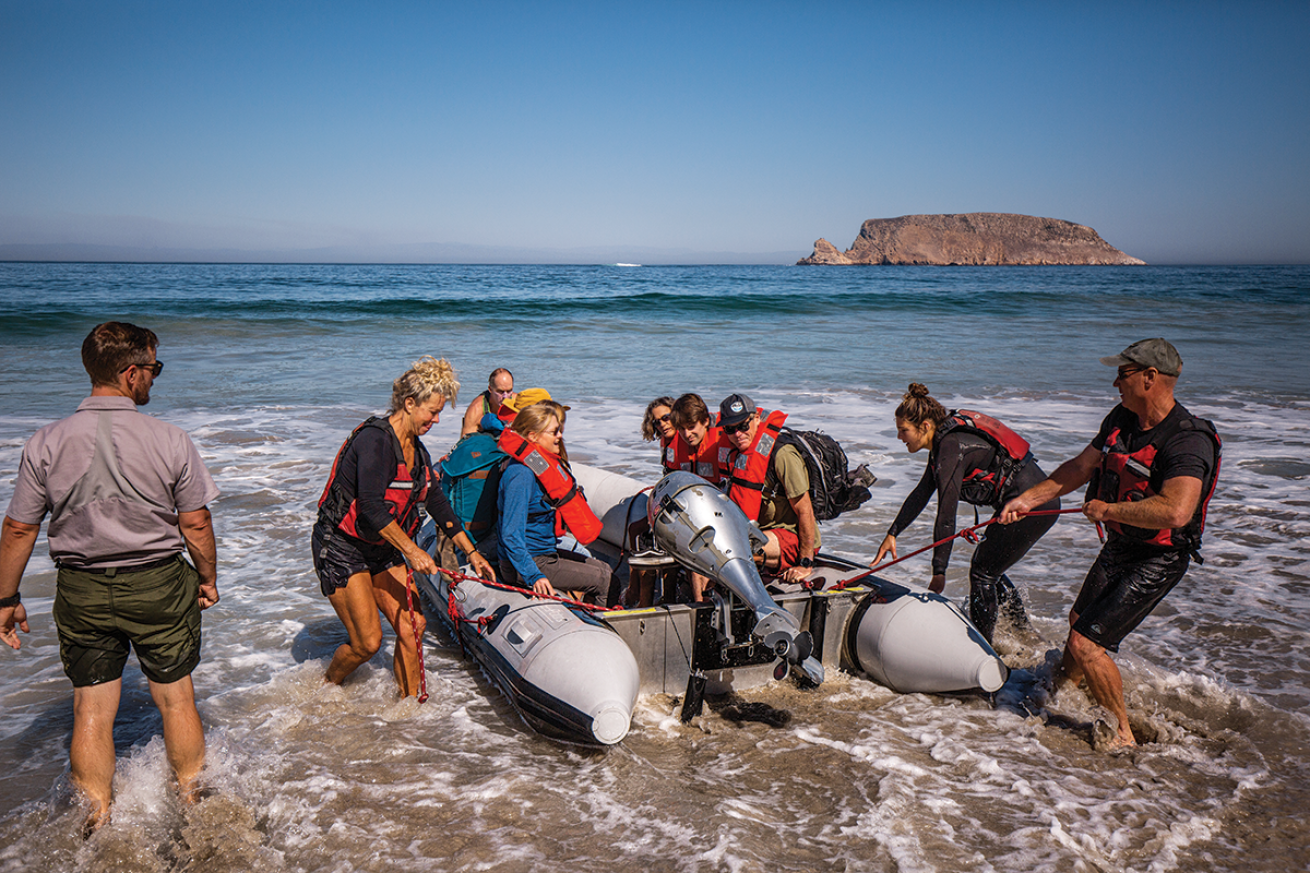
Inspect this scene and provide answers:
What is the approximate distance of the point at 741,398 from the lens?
423 centimetres

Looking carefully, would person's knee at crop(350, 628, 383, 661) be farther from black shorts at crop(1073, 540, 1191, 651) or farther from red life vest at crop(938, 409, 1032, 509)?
black shorts at crop(1073, 540, 1191, 651)

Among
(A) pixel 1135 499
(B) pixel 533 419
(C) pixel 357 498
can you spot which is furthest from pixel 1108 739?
(C) pixel 357 498

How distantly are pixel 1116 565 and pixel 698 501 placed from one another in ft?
6.00

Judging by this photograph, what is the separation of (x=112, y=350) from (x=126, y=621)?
36.3 inches

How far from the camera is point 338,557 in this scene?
3.74 metres

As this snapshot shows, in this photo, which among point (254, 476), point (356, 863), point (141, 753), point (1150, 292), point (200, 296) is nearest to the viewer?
point (356, 863)

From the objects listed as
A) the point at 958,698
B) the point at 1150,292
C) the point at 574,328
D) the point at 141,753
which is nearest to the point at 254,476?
the point at 141,753

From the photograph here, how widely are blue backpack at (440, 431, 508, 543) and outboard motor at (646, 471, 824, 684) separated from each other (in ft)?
3.40

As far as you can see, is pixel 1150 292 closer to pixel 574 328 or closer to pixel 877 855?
pixel 574 328

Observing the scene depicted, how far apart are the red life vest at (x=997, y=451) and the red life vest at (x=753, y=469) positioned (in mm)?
853

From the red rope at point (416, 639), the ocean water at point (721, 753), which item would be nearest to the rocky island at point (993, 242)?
the ocean water at point (721, 753)

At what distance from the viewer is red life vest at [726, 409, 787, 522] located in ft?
14.2

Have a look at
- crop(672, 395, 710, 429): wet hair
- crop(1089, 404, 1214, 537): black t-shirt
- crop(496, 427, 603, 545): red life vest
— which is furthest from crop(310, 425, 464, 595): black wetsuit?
crop(1089, 404, 1214, 537): black t-shirt

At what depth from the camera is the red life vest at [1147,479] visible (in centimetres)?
338
